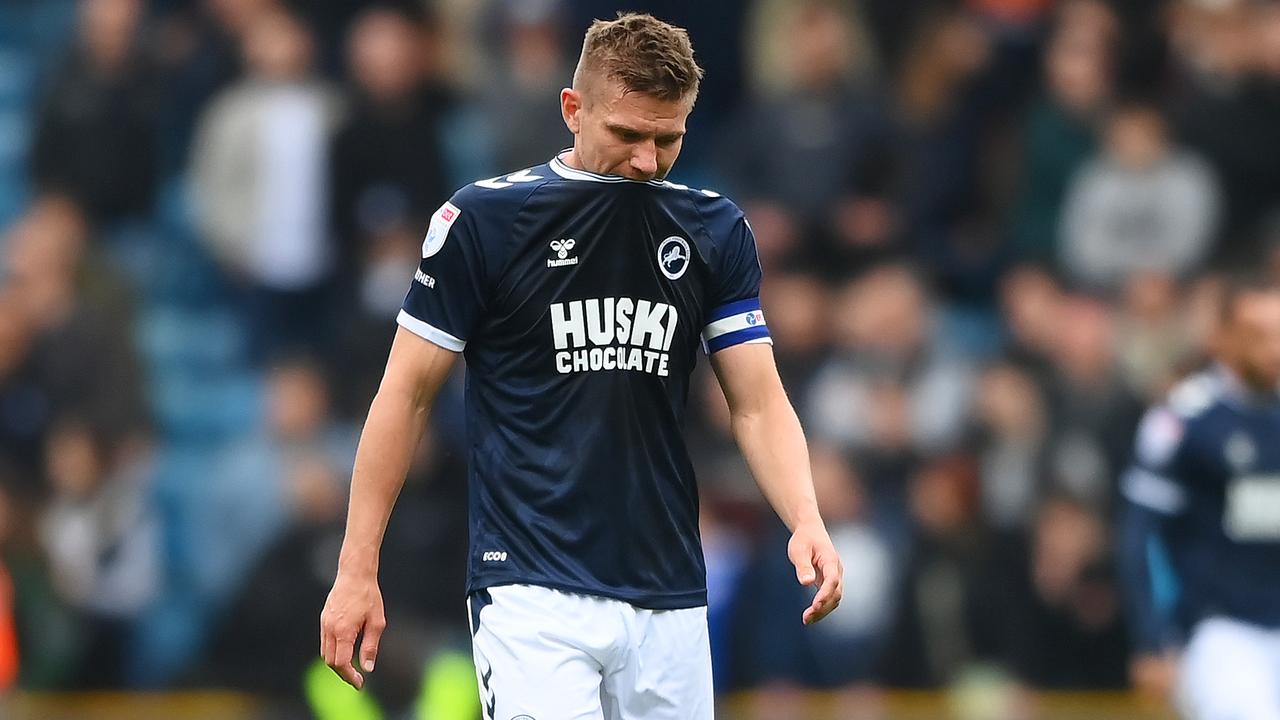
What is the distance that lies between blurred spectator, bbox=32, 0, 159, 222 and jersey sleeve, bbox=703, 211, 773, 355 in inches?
316

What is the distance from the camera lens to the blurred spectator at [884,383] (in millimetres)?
11219

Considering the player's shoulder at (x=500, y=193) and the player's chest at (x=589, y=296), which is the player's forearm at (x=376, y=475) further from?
the player's shoulder at (x=500, y=193)

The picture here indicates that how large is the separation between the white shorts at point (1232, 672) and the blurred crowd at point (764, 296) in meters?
2.91

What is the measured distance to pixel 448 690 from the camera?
10289 mm

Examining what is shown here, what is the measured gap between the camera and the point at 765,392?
17.5 ft

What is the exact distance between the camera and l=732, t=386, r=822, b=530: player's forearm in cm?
518

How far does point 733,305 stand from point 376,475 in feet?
3.32

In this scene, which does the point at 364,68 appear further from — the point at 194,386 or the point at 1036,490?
the point at 1036,490

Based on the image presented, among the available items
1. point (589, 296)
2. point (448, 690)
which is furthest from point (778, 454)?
point (448, 690)

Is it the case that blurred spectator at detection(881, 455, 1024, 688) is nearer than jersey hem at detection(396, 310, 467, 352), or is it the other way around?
jersey hem at detection(396, 310, 467, 352)

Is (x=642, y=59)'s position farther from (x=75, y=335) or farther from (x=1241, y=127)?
(x=1241, y=127)

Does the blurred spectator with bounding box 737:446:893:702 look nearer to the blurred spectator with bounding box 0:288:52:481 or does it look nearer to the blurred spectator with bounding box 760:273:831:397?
the blurred spectator with bounding box 760:273:831:397

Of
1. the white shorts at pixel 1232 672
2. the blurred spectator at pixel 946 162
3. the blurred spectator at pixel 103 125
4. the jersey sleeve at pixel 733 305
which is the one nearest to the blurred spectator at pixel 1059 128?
the blurred spectator at pixel 946 162

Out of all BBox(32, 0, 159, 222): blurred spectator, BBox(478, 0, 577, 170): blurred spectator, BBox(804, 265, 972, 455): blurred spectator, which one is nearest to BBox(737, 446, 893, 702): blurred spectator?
BBox(804, 265, 972, 455): blurred spectator
